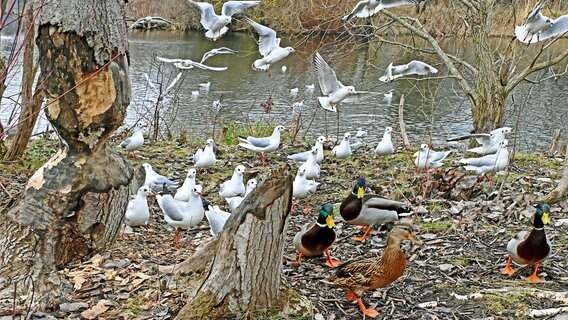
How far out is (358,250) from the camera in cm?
532

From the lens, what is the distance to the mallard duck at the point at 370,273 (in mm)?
3893

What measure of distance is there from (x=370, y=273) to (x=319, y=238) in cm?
83

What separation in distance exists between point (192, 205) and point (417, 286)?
2.09 m

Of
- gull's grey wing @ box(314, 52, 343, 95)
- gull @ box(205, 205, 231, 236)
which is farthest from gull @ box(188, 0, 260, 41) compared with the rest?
gull @ box(205, 205, 231, 236)

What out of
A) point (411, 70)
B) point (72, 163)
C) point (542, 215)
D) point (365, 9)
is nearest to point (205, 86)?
point (411, 70)

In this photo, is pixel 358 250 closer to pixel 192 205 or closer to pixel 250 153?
pixel 192 205

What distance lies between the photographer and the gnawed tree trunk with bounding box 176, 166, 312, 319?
353cm

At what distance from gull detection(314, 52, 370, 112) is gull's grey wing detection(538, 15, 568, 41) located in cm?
246

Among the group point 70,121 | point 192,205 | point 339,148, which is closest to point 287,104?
point 339,148

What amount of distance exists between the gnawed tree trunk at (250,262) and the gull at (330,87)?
5825 mm

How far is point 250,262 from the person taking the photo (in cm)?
358

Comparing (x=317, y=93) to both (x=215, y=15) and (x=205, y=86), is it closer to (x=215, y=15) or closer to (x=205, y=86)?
(x=205, y=86)

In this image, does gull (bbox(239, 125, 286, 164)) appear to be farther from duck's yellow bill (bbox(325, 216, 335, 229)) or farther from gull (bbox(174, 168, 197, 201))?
duck's yellow bill (bbox(325, 216, 335, 229))

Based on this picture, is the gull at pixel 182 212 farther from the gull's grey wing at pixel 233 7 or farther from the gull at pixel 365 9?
the gull's grey wing at pixel 233 7
